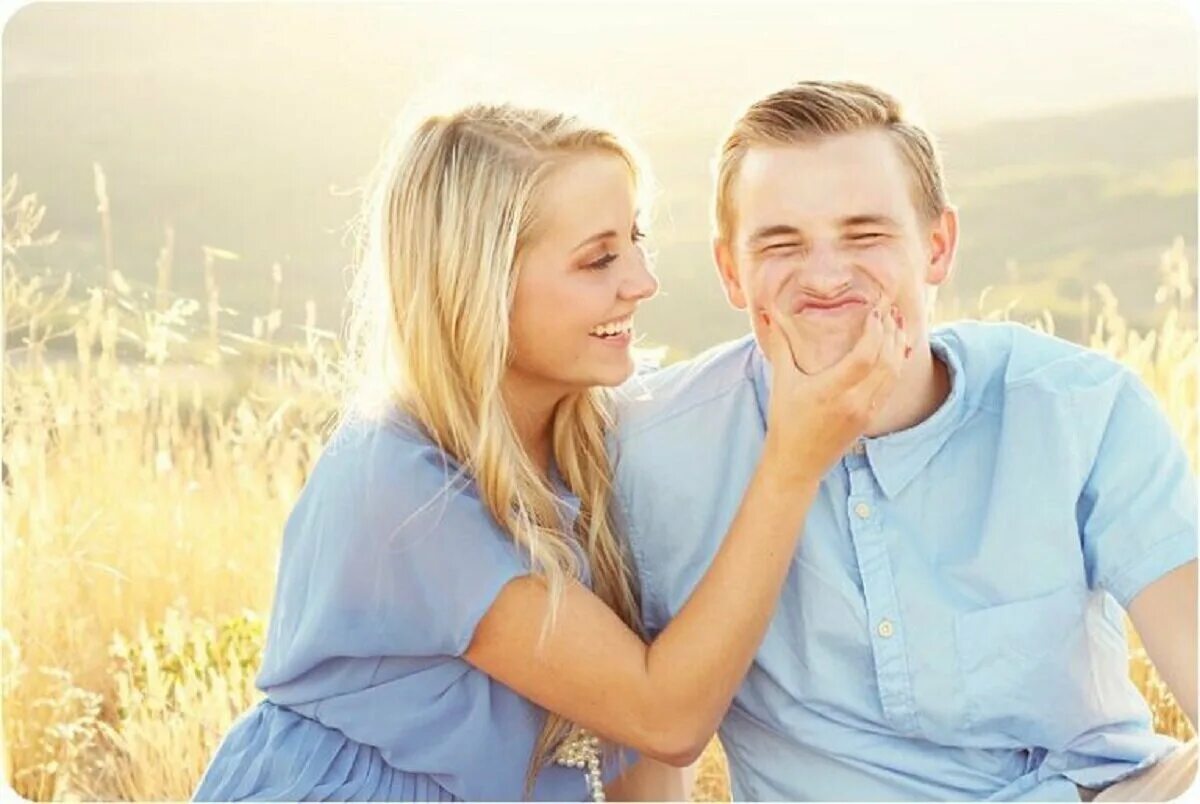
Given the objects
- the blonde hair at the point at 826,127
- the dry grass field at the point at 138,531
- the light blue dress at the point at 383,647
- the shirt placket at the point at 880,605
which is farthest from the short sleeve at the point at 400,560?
the dry grass field at the point at 138,531

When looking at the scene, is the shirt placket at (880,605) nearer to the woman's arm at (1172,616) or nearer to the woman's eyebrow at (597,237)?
the woman's arm at (1172,616)

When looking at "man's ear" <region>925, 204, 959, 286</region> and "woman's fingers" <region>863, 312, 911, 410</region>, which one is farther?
"man's ear" <region>925, 204, 959, 286</region>

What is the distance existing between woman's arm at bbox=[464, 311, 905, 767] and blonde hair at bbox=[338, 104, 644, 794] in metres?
0.07

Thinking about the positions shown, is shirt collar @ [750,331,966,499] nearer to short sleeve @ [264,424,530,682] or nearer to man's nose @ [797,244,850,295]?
man's nose @ [797,244,850,295]

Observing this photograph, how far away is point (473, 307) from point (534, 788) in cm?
82

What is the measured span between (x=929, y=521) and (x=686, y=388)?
0.47 meters

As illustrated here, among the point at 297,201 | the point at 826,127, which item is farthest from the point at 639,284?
the point at 297,201

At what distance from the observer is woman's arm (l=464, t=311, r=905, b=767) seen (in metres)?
2.70

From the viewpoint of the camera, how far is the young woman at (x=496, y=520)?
2754 millimetres

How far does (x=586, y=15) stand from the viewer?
595 centimetres

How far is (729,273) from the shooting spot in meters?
3.03

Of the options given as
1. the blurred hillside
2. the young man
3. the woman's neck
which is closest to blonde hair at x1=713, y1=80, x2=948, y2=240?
the young man

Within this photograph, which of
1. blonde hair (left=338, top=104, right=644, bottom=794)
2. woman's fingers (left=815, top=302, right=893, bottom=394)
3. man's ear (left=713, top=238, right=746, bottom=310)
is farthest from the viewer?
man's ear (left=713, top=238, right=746, bottom=310)

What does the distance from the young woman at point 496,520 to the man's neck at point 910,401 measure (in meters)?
0.22
